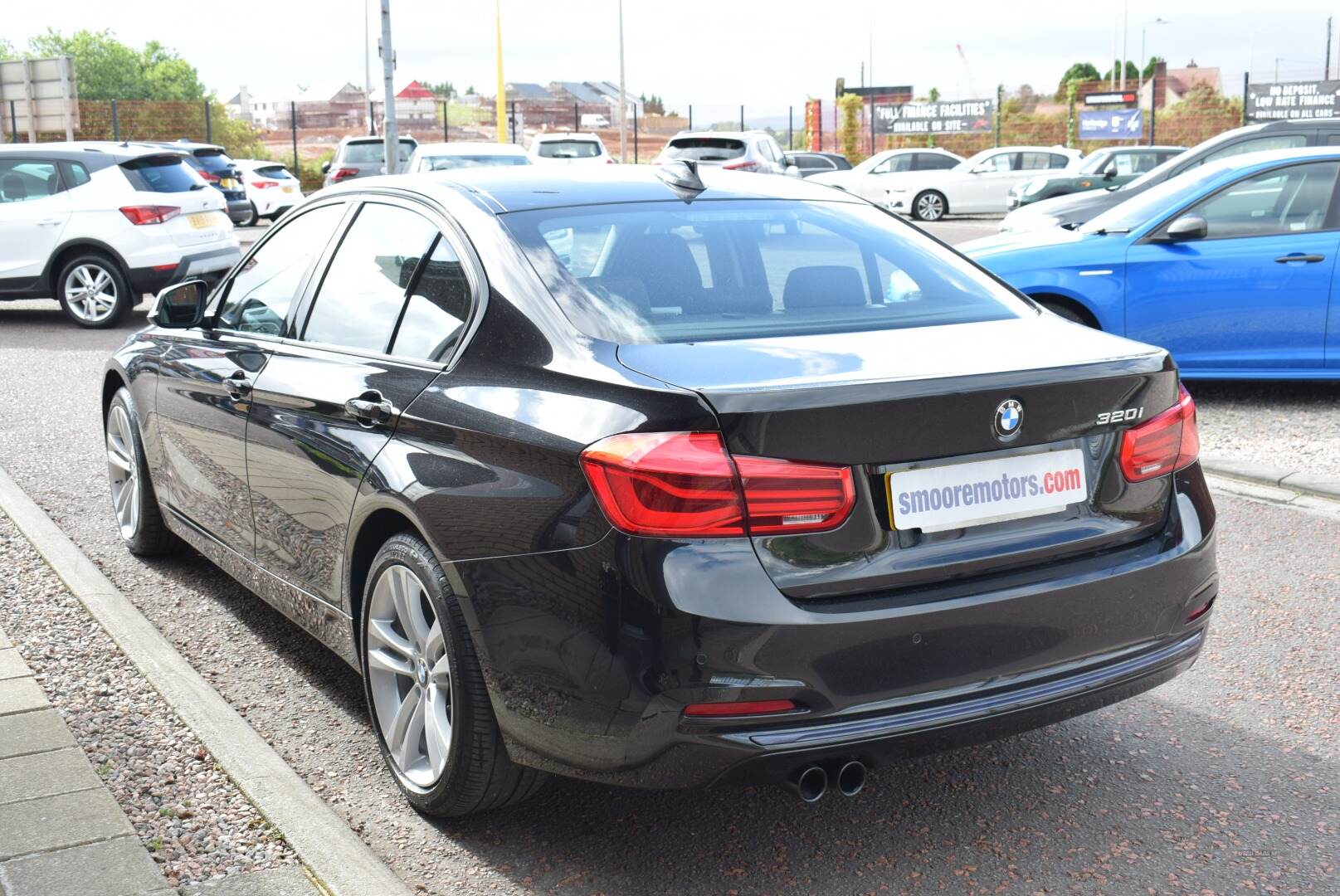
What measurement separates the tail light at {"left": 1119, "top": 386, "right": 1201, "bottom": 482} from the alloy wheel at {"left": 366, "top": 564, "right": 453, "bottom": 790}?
1.57 m

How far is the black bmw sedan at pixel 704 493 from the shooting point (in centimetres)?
279

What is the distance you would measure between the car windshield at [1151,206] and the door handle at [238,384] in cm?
603

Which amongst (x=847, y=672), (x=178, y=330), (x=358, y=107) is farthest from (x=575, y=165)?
(x=358, y=107)

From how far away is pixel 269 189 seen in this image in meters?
34.6

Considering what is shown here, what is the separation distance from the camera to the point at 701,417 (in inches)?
110

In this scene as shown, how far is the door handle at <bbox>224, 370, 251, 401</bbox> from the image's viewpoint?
4324mm

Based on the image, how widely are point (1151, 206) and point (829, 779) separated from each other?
687cm

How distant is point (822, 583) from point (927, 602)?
0.23 metres

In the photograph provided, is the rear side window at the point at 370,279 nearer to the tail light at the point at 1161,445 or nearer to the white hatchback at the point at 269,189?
the tail light at the point at 1161,445

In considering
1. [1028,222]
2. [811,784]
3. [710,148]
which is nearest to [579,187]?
[811,784]

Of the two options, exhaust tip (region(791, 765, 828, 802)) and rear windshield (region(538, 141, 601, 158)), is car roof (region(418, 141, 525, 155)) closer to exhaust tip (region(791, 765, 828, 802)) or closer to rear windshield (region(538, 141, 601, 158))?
rear windshield (region(538, 141, 601, 158))

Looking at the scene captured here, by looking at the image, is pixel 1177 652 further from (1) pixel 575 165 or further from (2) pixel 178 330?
(2) pixel 178 330

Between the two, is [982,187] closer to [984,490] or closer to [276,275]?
[276,275]

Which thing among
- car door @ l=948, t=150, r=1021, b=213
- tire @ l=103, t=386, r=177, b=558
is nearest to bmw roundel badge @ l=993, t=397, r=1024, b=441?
tire @ l=103, t=386, r=177, b=558
